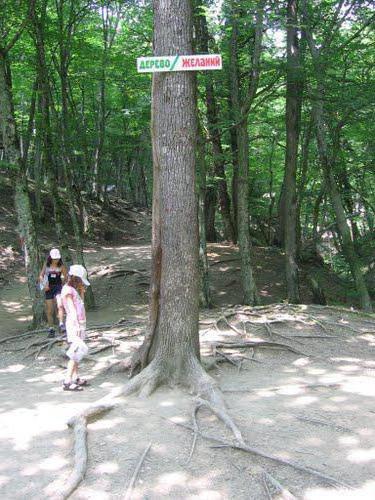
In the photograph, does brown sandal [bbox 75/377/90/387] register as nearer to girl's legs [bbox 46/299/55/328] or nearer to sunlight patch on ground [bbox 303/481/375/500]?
sunlight patch on ground [bbox 303/481/375/500]

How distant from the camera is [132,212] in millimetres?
34656

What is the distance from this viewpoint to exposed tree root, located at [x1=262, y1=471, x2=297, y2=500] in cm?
354

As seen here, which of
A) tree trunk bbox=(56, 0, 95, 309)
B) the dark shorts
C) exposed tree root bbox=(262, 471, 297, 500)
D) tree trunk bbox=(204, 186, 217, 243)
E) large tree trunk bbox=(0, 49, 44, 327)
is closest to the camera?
exposed tree root bbox=(262, 471, 297, 500)

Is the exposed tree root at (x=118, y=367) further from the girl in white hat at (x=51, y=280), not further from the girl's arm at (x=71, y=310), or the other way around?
the girl in white hat at (x=51, y=280)

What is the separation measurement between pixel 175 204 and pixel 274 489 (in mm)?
3399

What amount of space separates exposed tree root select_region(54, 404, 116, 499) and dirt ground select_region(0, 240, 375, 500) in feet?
0.26

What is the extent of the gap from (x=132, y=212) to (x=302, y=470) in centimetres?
3141

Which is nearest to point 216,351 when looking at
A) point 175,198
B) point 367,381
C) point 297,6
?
point 367,381

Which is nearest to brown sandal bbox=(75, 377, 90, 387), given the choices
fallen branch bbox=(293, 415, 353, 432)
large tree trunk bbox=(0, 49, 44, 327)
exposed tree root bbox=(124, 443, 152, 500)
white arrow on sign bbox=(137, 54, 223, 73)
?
exposed tree root bbox=(124, 443, 152, 500)

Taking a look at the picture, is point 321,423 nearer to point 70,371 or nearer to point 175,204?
point 175,204

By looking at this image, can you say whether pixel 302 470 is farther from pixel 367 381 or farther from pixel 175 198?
pixel 175 198

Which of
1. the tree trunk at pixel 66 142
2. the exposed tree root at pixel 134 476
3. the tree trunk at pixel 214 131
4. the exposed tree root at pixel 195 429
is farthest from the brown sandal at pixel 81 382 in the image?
the tree trunk at pixel 66 142

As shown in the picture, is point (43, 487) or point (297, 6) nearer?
point (43, 487)

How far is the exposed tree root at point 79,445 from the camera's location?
3.69 m
